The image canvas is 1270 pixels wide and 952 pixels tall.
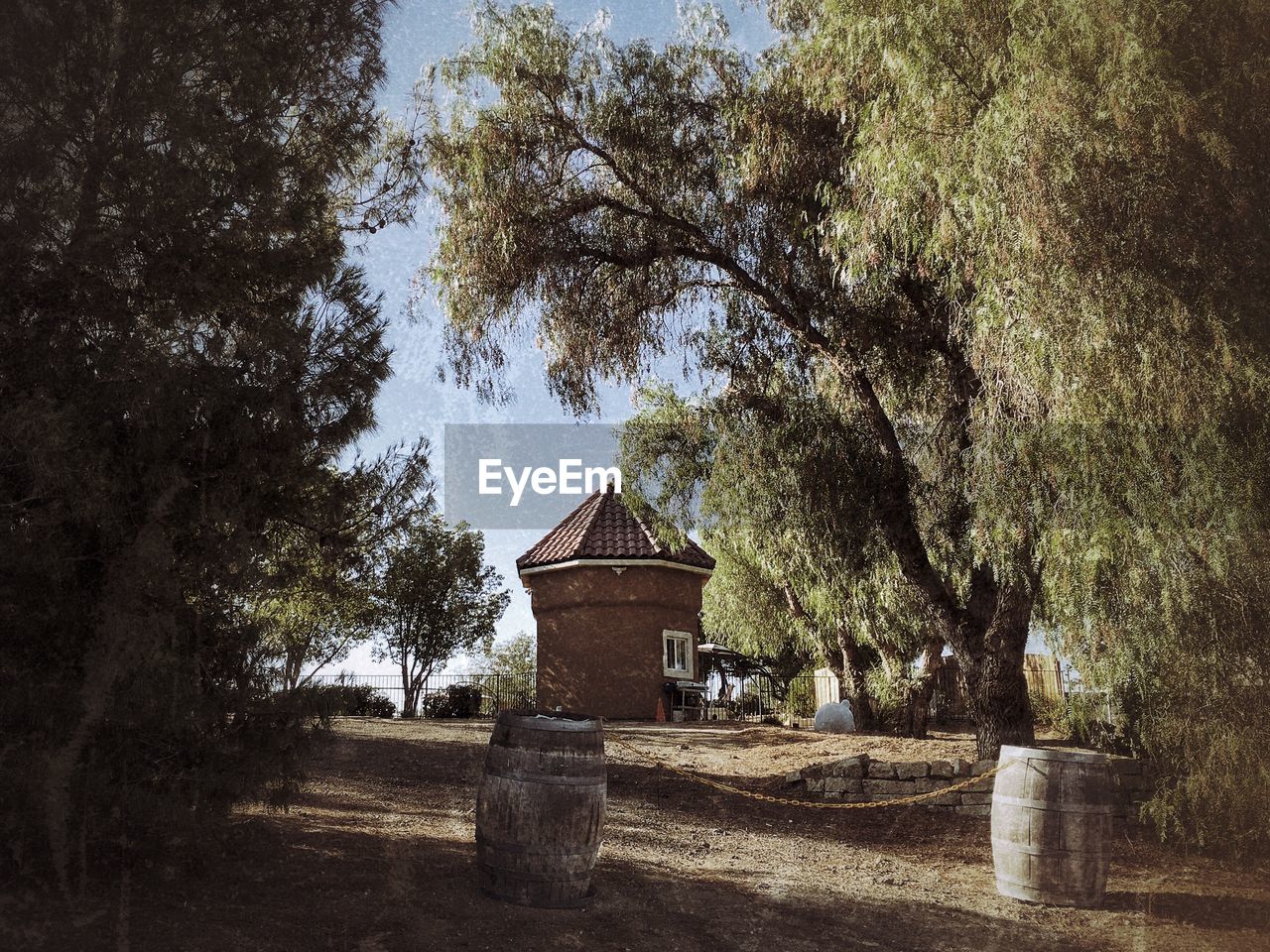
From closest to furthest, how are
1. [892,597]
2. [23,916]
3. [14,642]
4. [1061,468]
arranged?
[23,916], [14,642], [1061,468], [892,597]

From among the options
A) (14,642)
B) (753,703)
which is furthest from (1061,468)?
(753,703)

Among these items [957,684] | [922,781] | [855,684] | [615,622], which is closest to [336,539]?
[922,781]

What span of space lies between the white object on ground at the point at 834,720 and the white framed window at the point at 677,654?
6.87 metres

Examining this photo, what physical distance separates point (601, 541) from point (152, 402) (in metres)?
19.5

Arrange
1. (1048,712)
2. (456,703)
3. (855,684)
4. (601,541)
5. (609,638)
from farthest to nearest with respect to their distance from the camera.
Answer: (456,703), (601,541), (609,638), (855,684), (1048,712)

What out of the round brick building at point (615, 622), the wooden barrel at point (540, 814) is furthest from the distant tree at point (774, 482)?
the round brick building at point (615, 622)

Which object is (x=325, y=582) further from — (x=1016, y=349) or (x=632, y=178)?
(x=632, y=178)

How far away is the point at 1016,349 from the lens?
8180mm

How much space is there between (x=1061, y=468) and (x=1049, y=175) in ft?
9.15

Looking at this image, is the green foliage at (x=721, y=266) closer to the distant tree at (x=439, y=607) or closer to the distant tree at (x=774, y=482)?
the distant tree at (x=774, y=482)

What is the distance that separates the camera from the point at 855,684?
63.7ft

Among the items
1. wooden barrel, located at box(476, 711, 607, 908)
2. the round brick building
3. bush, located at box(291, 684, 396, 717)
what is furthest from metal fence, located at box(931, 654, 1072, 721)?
bush, located at box(291, 684, 396, 717)

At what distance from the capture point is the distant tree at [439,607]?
33.9 m

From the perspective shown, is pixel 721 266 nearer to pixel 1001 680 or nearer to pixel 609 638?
pixel 1001 680
